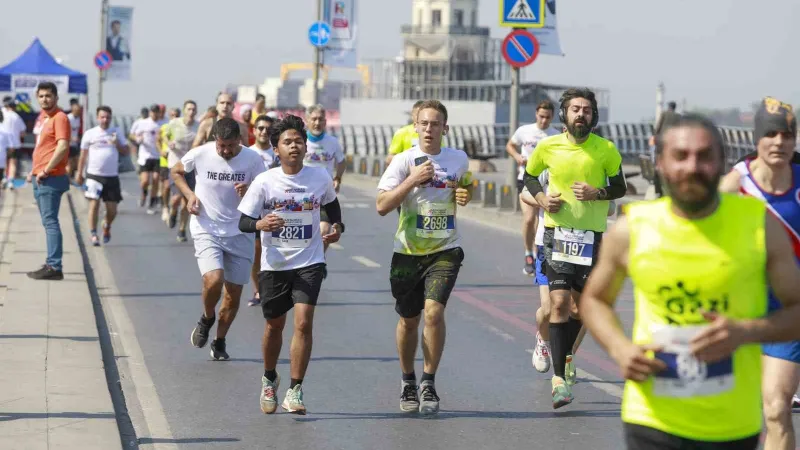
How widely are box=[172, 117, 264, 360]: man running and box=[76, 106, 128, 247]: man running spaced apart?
8503 millimetres

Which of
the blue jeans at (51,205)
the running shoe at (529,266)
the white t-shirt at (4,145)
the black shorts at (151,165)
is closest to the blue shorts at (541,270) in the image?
the blue jeans at (51,205)

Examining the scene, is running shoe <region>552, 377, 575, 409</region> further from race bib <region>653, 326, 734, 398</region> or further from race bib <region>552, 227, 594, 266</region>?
race bib <region>653, 326, 734, 398</region>

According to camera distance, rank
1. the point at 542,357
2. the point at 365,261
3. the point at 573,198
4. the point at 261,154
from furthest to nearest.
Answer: the point at 365,261 < the point at 261,154 < the point at 542,357 < the point at 573,198

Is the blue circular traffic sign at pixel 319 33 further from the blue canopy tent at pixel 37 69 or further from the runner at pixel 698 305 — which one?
the runner at pixel 698 305

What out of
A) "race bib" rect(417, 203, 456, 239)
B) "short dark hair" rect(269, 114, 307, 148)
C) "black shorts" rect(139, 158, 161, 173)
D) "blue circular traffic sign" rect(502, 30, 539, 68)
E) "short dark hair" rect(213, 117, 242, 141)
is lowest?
"black shorts" rect(139, 158, 161, 173)

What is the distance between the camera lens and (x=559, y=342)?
909 cm

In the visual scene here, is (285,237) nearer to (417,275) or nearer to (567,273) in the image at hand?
(417,275)

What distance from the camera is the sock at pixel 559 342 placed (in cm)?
903

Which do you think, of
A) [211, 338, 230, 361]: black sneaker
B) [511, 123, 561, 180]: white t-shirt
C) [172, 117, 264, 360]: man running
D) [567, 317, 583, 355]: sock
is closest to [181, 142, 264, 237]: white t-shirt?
[172, 117, 264, 360]: man running

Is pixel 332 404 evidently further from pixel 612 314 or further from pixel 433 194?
pixel 612 314

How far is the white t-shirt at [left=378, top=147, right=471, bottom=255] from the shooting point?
29.1ft

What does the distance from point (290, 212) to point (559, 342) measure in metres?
1.77

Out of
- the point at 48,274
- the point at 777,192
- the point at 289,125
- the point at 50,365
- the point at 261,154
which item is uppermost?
the point at 289,125

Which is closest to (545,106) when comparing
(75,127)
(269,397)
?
(269,397)
